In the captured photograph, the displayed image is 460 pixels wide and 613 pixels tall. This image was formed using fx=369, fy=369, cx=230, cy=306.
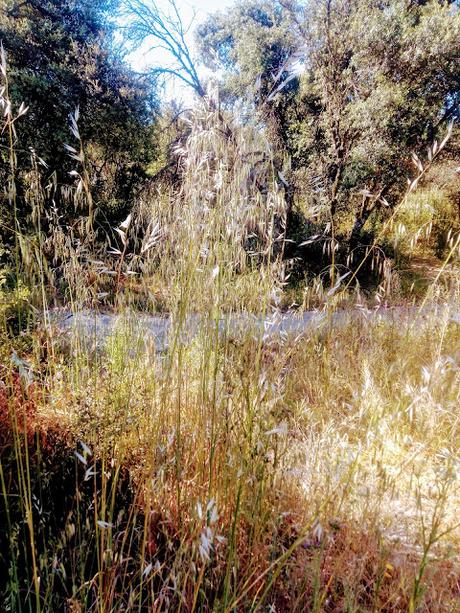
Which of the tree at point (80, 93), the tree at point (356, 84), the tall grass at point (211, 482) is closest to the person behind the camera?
the tall grass at point (211, 482)

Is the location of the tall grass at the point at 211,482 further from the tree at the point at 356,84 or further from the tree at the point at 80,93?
the tree at the point at 356,84

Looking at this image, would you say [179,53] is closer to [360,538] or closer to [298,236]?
[298,236]

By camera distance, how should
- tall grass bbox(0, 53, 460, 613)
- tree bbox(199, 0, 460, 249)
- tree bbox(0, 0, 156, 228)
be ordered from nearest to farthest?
tall grass bbox(0, 53, 460, 613), tree bbox(0, 0, 156, 228), tree bbox(199, 0, 460, 249)

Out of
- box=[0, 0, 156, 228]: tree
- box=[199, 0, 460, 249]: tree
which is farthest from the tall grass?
box=[199, 0, 460, 249]: tree

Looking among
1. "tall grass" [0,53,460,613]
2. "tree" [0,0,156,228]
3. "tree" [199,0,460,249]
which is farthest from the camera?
"tree" [199,0,460,249]

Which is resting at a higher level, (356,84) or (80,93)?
(356,84)

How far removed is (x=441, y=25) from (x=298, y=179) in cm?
282

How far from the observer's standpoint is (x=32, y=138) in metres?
5.05

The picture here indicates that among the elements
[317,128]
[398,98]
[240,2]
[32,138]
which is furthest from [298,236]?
[240,2]

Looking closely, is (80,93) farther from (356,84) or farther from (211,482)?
(211,482)

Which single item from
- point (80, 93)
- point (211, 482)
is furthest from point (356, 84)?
point (211, 482)

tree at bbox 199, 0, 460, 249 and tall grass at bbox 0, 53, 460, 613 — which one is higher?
tree at bbox 199, 0, 460, 249

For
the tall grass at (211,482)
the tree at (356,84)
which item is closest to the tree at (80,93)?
the tree at (356,84)

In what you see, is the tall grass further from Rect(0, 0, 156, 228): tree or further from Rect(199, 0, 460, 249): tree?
Rect(199, 0, 460, 249): tree
